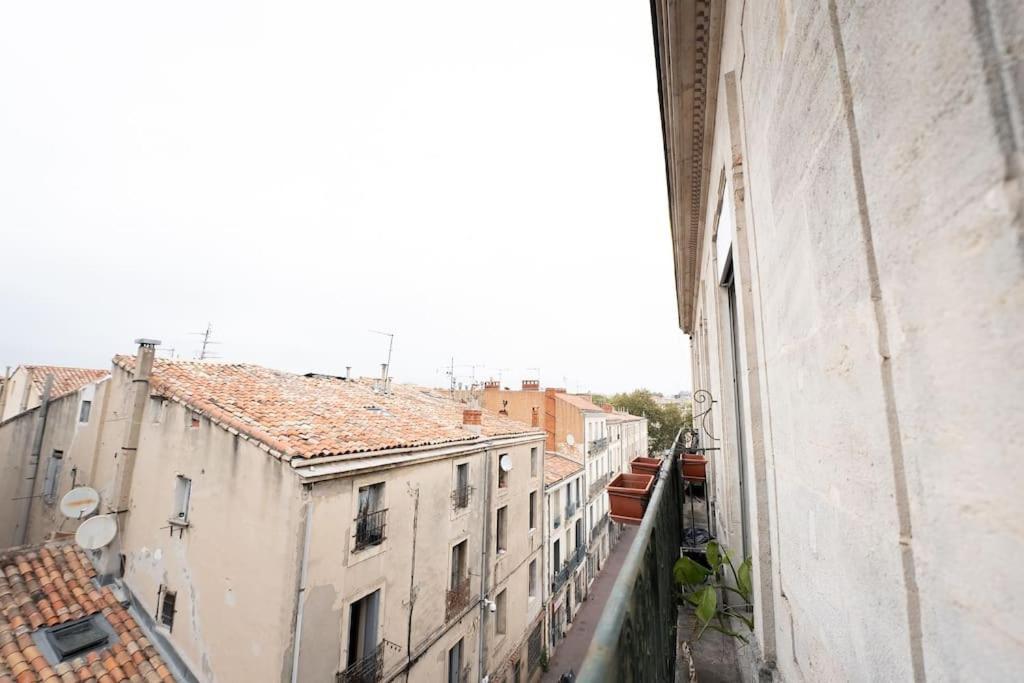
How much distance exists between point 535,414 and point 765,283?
70.1 ft

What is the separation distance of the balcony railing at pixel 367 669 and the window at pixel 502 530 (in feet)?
17.6

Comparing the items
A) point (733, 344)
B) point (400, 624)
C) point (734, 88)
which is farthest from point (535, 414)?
point (734, 88)

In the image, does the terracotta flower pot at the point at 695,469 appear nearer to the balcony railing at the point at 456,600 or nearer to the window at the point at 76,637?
the balcony railing at the point at 456,600

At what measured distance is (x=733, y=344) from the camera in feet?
15.1

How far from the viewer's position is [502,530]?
1394 centimetres

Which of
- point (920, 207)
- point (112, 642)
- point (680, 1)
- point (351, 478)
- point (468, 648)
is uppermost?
point (680, 1)

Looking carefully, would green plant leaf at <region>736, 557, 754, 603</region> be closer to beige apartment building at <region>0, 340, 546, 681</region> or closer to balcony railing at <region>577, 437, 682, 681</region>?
balcony railing at <region>577, 437, 682, 681</region>

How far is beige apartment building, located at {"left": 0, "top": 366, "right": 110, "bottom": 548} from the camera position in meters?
11.7

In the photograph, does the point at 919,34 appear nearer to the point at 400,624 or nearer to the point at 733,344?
the point at 733,344

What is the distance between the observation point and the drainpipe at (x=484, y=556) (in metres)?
12.2

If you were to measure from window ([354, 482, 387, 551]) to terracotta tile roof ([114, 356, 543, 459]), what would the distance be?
872mm

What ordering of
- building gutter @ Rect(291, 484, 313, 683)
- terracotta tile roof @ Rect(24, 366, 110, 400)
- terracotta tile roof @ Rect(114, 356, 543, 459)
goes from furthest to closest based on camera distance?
terracotta tile roof @ Rect(24, 366, 110, 400)
terracotta tile roof @ Rect(114, 356, 543, 459)
building gutter @ Rect(291, 484, 313, 683)

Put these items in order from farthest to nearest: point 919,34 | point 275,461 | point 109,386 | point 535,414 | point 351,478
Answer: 1. point 535,414
2. point 109,386
3. point 351,478
4. point 275,461
5. point 919,34

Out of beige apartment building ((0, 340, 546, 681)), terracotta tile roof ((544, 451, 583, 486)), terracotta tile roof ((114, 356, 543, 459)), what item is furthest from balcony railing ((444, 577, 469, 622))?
terracotta tile roof ((544, 451, 583, 486))
